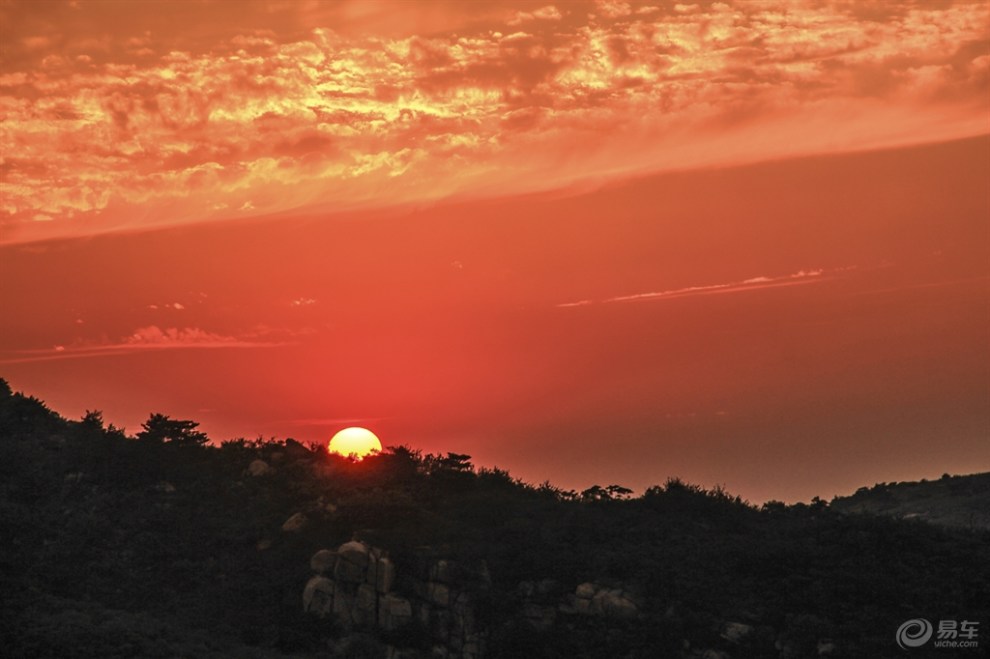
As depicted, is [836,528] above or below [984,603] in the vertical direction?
above

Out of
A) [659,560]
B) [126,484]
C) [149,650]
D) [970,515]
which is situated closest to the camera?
[149,650]

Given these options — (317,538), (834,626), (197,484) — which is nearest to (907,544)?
(834,626)

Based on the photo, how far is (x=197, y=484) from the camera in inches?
2450

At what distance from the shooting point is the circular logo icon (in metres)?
45.5

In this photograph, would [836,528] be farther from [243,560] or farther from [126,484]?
[126,484]

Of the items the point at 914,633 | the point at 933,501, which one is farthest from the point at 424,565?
the point at 933,501

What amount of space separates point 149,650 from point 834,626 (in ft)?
87.6

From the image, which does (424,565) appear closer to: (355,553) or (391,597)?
(391,597)

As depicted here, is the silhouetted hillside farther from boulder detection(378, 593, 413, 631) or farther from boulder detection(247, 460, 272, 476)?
boulder detection(247, 460, 272, 476)

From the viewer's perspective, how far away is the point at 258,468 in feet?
209

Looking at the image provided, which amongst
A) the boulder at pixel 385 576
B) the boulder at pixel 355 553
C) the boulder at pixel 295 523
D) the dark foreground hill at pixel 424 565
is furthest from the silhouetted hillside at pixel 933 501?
the boulder at pixel 295 523

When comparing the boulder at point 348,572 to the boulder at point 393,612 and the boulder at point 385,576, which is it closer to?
the boulder at point 385,576
